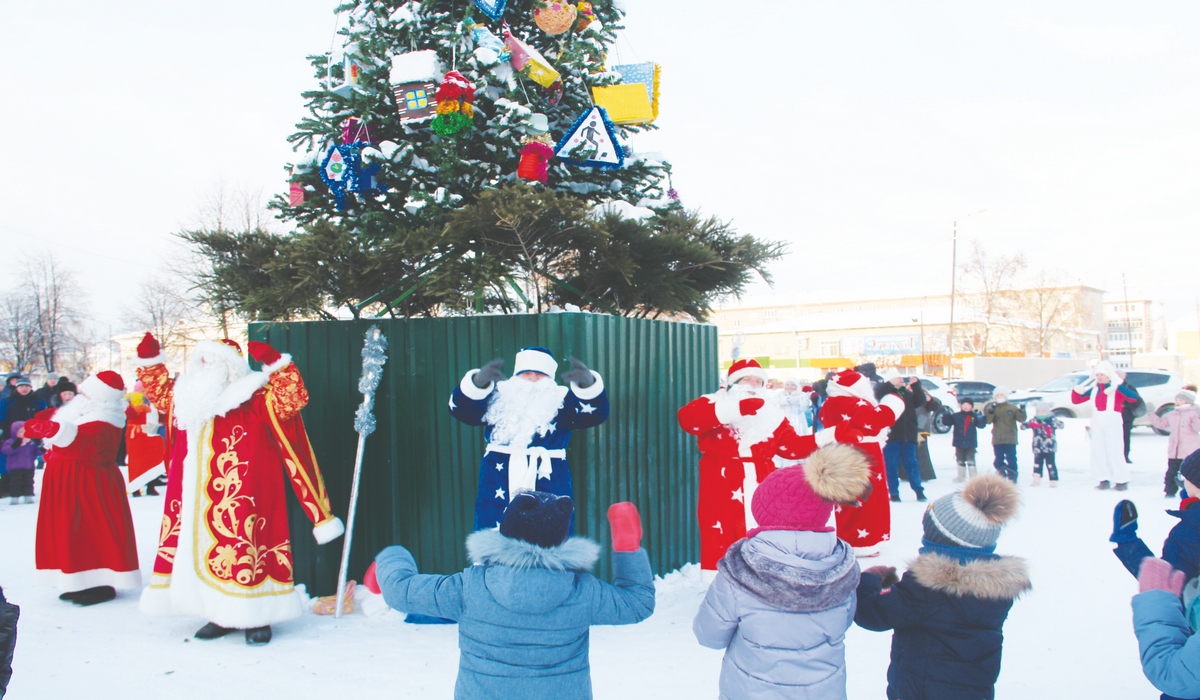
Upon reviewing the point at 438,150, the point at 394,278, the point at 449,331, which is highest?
the point at 438,150

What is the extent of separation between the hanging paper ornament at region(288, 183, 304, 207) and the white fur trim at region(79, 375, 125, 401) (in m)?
1.88

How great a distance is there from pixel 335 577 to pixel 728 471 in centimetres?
274

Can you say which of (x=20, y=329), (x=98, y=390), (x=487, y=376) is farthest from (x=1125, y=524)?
(x=20, y=329)

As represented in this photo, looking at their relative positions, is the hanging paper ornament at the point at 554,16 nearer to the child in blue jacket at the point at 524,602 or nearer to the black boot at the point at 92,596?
the child in blue jacket at the point at 524,602

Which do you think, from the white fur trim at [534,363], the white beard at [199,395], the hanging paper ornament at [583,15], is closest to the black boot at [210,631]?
the white beard at [199,395]

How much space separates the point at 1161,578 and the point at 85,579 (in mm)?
5886

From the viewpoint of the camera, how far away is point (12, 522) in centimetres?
806

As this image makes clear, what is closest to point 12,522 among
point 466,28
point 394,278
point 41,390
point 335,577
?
point 41,390

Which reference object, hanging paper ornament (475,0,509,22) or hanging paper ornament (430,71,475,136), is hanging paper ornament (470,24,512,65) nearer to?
hanging paper ornament (475,0,509,22)

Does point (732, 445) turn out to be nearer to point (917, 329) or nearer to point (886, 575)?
point (886, 575)

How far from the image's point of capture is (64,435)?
16.7 feet

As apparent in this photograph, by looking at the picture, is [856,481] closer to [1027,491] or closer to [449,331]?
[449,331]

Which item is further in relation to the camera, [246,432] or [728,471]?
[728,471]

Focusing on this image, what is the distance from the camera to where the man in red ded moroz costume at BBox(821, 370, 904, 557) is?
517 centimetres
